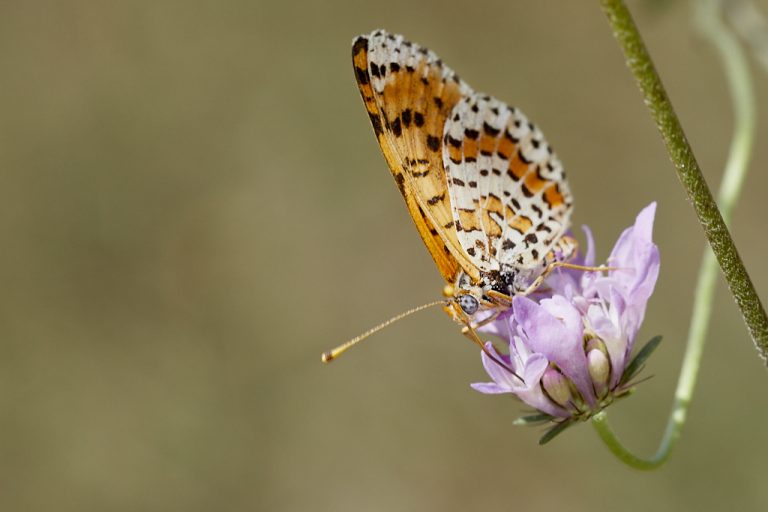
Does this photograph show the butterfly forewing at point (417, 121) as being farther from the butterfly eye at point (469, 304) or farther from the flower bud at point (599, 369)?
the flower bud at point (599, 369)

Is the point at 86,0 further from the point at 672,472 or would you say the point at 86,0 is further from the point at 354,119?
the point at 672,472

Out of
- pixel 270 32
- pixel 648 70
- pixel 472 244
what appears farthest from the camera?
pixel 270 32

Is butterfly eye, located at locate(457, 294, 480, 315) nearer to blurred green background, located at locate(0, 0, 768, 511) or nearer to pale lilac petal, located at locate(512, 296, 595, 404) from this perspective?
pale lilac petal, located at locate(512, 296, 595, 404)

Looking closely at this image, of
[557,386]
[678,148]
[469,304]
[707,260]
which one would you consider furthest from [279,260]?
[678,148]

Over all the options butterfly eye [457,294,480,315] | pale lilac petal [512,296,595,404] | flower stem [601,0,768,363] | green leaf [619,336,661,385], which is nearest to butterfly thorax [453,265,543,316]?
butterfly eye [457,294,480,315]

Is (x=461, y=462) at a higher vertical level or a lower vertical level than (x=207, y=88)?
lower

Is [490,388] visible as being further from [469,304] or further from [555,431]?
[469,304]

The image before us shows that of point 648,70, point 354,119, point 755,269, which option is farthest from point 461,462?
point 648,70
